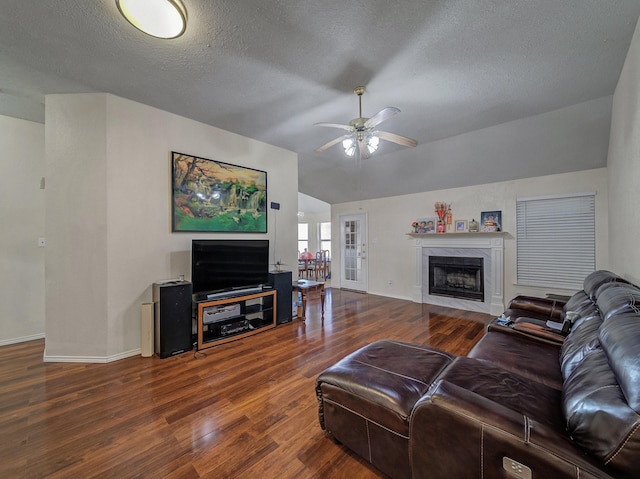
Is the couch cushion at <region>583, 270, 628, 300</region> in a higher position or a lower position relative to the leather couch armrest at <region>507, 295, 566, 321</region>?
higher

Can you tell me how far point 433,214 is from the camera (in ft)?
17.2

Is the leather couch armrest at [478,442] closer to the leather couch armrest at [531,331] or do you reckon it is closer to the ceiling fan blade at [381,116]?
the leather couch armrest at [531,331]

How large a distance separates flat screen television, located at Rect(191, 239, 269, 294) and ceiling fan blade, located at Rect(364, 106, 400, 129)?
2.08 meters

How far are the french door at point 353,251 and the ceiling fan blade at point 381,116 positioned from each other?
3.94 m

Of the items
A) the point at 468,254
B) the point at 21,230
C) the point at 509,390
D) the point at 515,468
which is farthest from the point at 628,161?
the point at 21,230

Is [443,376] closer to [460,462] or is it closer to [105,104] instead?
[460,462]

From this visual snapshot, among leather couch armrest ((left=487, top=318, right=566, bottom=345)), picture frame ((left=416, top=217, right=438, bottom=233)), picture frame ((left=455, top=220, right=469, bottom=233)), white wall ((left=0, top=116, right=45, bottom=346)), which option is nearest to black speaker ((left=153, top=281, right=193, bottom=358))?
white wall ((left=0, top=116, right=45, bottom=346))

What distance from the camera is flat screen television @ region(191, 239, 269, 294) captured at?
313 centimetres

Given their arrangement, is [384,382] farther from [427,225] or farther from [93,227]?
[427,225]

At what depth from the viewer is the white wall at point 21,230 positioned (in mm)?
3135

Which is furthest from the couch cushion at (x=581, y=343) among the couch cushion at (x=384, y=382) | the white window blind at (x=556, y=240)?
the white window blind at (x=556, y=240)

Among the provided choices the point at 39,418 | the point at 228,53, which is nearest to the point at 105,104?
the point at 228,53

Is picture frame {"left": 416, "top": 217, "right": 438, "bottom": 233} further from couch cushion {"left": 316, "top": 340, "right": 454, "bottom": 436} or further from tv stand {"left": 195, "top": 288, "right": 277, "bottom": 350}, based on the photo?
couch cushion {"left": 316, "top": 340, "right": 454, "bottom": 436}

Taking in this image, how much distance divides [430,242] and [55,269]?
553 cm
